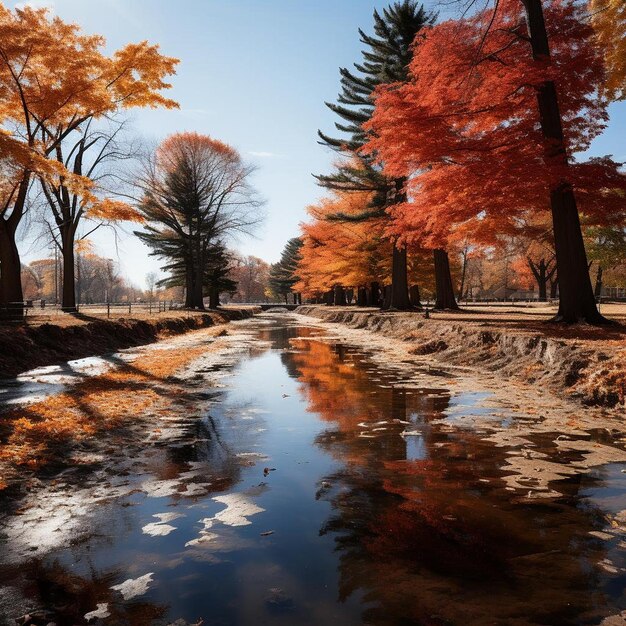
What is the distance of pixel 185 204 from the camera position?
39.5 meters

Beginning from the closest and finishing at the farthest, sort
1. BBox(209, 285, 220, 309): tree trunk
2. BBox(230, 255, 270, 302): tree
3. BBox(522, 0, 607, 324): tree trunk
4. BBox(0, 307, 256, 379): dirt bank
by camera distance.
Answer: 1. BBox(0, 307, 256, 379): dirt bank
2. BBox(522, 0, 607, 324): tree trunk
3. BBox(209, 285, 220, 309): tree trunk
4. BBox(230, 255, 270, 302): tree

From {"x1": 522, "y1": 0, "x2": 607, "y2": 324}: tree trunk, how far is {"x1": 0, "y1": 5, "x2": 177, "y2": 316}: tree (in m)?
13.0

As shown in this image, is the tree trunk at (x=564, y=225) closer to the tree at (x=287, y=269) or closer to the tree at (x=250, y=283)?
the tree at (x=287, y=269)

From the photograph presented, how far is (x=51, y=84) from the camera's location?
17422 mm

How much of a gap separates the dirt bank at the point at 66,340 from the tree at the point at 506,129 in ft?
35.2

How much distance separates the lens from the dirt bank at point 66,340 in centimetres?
1161

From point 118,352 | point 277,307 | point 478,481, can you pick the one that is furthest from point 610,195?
point 277,307

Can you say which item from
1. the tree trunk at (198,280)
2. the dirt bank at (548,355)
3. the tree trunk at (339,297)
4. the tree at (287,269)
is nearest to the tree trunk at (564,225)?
the dirt bank at (548,355)

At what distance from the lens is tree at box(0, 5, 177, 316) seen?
15.7 metres

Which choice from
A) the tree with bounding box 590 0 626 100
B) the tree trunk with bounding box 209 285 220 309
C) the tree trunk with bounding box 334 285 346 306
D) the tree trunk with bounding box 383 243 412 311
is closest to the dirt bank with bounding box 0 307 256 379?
the tree trunk with bounding box 383 243 412 311

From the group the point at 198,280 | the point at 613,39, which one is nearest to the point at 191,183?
the point at 198,280

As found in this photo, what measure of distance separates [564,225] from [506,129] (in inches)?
118

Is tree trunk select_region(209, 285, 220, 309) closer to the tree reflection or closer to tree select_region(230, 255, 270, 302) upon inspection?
the tree reflection

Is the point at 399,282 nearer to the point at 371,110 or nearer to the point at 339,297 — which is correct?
the point at 371,110
